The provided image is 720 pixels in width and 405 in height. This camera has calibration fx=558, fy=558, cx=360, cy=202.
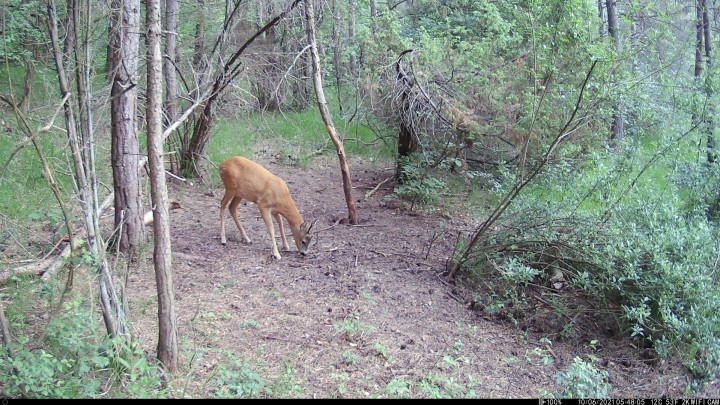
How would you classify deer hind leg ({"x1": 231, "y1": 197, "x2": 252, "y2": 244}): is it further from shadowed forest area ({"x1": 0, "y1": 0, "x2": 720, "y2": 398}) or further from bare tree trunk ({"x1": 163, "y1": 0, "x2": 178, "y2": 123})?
bare tree trunk ({"x1": 163, "y1": 0, "x2": 178, "y2": 123})

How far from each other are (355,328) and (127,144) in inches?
125

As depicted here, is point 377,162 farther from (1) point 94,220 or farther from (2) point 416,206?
(1) point 94,220

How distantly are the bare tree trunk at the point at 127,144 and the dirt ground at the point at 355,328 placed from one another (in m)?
0.52

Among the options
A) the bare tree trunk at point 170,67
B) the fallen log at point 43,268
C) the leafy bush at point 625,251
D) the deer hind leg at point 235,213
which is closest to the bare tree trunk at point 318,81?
the deer hind leg at point 235,213

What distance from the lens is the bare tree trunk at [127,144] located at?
584 cm

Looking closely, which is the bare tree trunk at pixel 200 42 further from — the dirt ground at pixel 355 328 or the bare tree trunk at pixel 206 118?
the dirt ground at pixel 355 328

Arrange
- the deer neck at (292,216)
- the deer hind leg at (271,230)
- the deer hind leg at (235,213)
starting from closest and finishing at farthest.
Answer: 1. the deer hind leg at (271,230)
2. the deer neck at (292,216)
3. the deer hind leg at (235,213)

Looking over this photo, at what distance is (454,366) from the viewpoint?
5098mm

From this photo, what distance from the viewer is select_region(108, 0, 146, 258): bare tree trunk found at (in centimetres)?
584

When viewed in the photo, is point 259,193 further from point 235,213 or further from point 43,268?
point 43,268

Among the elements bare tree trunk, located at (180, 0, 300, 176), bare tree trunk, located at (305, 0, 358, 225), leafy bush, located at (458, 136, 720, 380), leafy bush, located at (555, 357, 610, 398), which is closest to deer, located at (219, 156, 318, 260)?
bare tree trunk, located at (305, 0, 358, 225)

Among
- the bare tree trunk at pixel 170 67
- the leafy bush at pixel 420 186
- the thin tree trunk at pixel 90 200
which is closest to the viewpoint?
the thin tree trunk at pixel 90 200

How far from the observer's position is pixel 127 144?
6.09 meters

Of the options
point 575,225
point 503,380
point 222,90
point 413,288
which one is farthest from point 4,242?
point 575,225
